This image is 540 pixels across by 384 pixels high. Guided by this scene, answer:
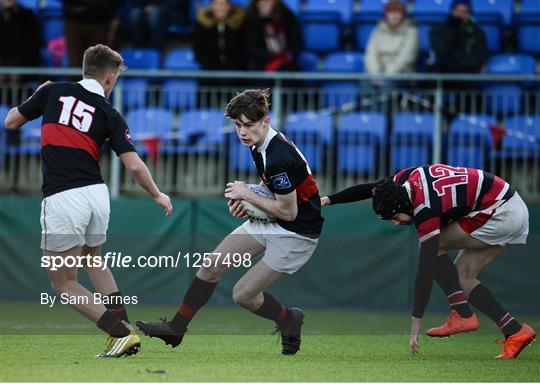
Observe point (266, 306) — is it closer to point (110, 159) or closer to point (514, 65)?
point (110, 159)

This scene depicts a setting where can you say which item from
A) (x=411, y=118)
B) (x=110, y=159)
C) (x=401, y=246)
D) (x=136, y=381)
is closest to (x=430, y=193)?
(x=136, y=381)

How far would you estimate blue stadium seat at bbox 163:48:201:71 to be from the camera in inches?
637

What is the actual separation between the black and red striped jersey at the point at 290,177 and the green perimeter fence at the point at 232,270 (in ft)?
16.2

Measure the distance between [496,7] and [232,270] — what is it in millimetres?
5742

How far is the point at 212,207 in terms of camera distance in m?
14.3

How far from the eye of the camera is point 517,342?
9.09 meters

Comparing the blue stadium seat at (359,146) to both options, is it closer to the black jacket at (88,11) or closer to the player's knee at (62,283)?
the black jacket at (88,11)

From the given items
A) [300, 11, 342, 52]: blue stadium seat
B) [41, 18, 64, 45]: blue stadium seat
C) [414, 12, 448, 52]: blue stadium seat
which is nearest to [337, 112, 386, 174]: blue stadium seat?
[414, 12, 448, 52]: blue stadium seat

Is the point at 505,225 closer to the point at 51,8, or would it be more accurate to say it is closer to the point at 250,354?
the point at 250,354

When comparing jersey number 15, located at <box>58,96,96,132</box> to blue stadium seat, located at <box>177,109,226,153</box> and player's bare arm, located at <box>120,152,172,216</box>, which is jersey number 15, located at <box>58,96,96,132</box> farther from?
blue stadium seat, located at <box>177,109,226,153</box>

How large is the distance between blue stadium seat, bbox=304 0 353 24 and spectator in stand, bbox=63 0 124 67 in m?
2.89

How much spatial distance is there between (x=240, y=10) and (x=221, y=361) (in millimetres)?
8018

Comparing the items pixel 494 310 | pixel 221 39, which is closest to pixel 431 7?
pixel 221 39

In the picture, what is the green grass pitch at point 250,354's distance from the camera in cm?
763
